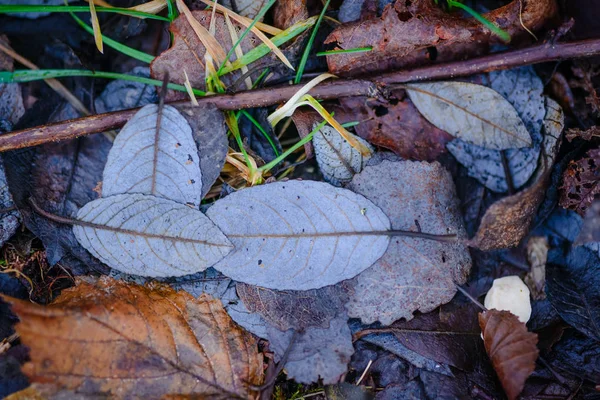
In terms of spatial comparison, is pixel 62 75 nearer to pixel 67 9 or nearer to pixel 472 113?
pixel 67 9

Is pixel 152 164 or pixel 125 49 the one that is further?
pixel 125 49

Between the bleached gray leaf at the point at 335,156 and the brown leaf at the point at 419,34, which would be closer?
the brown leaf at the point at 419,34

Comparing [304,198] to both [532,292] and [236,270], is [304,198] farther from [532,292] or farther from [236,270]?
[532,292]

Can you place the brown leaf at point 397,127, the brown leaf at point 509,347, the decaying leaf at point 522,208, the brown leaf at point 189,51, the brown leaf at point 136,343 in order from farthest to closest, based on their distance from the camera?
1. the brown leaf at point 397,127
2. the brown leaf at point 189,51
3. the decaying leaf at point 522,208
4. the brown leaf at point 509,347
5. the brown leaf at point 136,343

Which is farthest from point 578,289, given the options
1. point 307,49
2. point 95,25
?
point 95,25

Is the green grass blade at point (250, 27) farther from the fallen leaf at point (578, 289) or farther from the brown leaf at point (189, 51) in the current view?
the fallen leaf at point (578, 289)

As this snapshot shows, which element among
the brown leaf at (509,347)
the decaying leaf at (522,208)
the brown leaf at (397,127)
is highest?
the brown leaf at (397,127)

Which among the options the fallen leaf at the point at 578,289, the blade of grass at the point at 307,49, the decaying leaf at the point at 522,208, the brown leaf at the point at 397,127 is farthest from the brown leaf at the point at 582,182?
the blade of grass at the point at 307,49
